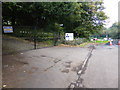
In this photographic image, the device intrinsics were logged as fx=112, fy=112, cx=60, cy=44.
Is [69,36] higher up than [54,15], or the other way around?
[54,15]

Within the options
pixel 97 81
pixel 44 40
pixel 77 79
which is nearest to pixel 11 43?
pixel 44 40

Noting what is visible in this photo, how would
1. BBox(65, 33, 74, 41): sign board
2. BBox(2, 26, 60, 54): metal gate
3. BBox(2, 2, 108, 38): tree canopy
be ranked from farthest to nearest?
BBox(65, 33, 74, 41): sign board, BBox(2, 2, 108, 38): tree canopy, BBox(2, 26, 60, 54): metal gate

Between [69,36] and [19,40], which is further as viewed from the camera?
[69,36]

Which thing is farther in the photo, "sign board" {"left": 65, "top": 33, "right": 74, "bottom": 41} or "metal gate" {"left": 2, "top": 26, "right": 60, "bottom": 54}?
"sign board" {"left": 65, "top": 33, "right": 74, "bottom": 41}

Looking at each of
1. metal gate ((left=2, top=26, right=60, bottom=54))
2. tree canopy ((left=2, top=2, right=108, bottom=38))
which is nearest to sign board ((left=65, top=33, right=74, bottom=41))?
tree canopy ((left=2, top=2, right=108, bottom=38))

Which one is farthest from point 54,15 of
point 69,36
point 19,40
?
point 19,40

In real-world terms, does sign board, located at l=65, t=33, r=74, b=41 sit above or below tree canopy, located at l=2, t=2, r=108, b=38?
below

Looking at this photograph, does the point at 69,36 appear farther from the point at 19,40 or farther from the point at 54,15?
the point at 19,40

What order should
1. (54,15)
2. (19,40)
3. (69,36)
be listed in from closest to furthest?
1. (19,40)
2. (54,15)
3. (69,36)

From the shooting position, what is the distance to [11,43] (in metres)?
8.34

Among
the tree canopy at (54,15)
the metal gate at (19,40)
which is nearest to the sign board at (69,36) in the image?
the tree canopy at (54,15)

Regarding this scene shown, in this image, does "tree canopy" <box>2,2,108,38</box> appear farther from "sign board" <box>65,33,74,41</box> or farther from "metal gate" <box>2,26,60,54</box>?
"sign board" <box>65,33,74,41</box>

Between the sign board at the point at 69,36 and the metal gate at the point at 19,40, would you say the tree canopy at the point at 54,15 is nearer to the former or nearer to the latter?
the metal gate at the point at 19,40

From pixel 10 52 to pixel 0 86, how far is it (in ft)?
16.1
